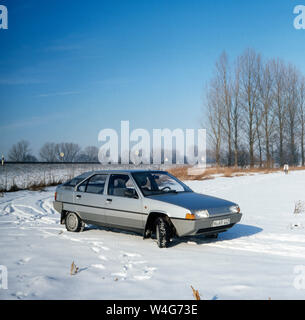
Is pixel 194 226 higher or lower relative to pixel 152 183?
lower

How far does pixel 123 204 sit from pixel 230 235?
2638 mm

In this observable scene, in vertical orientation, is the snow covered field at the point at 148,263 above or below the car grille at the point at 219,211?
below

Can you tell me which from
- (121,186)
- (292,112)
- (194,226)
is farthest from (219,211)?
(292,112)

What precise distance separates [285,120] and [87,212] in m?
48.3

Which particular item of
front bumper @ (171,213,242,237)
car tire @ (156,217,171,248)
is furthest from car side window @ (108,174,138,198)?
front bumper @ (171,213,242,237)

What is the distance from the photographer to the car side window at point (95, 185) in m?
7.92

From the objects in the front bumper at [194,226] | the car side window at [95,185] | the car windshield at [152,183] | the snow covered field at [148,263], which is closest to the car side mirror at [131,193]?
the car windshield at [152,183]

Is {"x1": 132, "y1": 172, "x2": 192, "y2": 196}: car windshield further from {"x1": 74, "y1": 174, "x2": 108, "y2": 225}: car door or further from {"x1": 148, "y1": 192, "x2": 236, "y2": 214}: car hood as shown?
{"x1": 74, "y1": 174, "x2": 108, "y2": 225}: car door

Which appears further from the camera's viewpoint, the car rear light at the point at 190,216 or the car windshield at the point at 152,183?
the car windshield at the point at 152,183

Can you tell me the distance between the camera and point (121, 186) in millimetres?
7633

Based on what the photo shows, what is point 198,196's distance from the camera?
7.28 m

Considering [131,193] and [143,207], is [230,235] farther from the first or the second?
[131,193]

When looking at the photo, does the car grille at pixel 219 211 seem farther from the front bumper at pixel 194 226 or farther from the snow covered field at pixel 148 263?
the snow covered field at pixel 148 263
